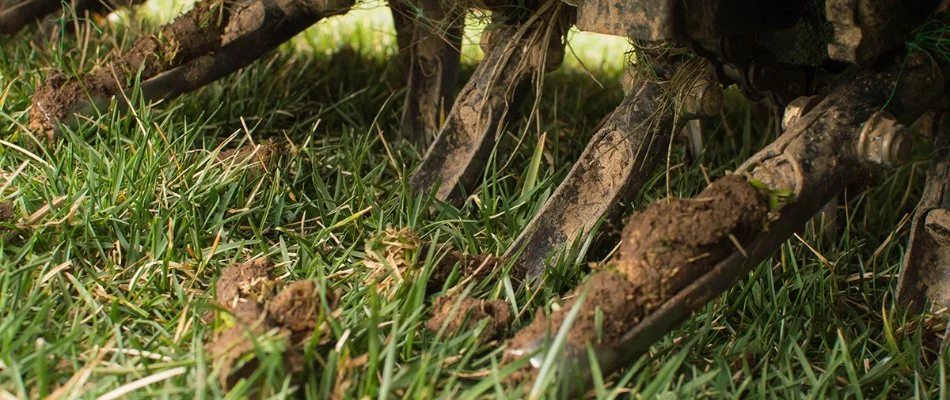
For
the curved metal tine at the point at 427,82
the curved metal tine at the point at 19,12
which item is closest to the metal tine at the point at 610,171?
the curved metal tine at the point at 427,82

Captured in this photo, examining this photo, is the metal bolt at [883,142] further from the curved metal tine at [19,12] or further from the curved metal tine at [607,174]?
the curved metal tine at [19,12]

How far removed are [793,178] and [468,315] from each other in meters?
0.51

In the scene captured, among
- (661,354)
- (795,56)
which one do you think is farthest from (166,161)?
(795,56)

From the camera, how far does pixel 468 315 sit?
61.0 inches

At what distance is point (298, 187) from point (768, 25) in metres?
1.01

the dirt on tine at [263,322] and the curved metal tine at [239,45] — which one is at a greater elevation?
the curved metal tine at [239,45]

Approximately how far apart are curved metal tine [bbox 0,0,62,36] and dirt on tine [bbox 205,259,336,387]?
159 cm

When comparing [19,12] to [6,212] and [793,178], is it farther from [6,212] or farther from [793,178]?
[793,178]

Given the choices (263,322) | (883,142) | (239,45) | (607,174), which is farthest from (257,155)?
(883,142)

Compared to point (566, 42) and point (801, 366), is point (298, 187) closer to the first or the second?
point (566, 42)

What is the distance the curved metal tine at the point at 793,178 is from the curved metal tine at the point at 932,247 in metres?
0.18

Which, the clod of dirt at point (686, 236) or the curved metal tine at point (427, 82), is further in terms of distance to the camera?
the curved metal tine at point (427, 82)

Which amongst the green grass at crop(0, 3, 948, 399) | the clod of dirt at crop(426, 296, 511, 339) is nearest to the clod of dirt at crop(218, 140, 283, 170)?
the green grass at crop(0, 3, 948, 399)

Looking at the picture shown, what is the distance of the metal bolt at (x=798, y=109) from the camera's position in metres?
1.64
